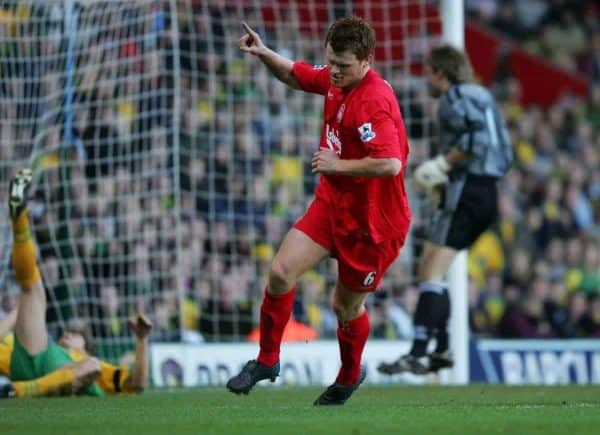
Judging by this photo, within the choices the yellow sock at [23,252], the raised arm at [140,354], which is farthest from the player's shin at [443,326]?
the yellow sock at [23,252]

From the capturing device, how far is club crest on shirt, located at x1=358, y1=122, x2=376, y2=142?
25.4 feet

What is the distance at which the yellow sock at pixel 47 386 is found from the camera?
33.7ft

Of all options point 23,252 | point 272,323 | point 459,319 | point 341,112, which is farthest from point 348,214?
point 459,319

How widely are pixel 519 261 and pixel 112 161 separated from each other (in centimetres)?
649

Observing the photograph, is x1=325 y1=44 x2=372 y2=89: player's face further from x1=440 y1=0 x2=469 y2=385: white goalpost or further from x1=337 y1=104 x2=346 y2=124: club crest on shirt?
x1=440 y1=0 x2=469 y2=385: white goalpost

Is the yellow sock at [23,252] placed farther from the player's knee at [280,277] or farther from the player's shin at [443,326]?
the player's shin at [443,326]

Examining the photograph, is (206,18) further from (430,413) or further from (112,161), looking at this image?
(430,413)

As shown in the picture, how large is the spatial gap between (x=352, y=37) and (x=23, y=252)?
132 inches

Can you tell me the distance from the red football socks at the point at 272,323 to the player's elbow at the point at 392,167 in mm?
828

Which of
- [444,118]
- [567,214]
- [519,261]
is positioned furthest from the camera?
[567,214]

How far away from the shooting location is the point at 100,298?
44.7ft

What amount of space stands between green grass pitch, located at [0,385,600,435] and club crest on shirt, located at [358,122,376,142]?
1.34m

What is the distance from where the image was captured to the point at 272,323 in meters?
8.04

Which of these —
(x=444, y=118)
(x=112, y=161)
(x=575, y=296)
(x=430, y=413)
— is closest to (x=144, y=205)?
(x=112, y=161)
